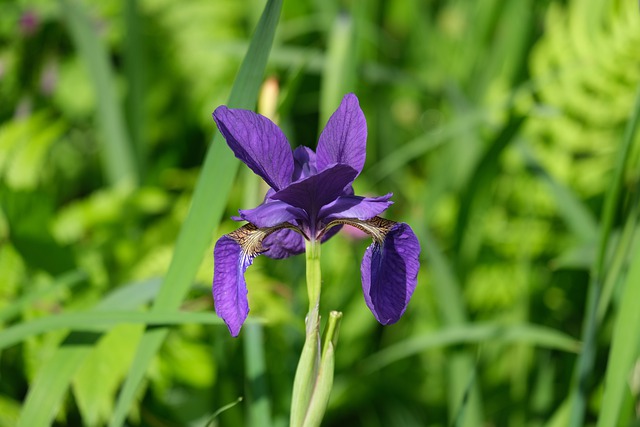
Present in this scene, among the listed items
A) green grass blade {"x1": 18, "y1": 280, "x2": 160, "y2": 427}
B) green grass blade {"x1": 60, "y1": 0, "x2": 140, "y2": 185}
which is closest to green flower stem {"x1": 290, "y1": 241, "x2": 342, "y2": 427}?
green grass blade {"x1": 18, "y1": 280, "x2": 160, "y2": 427}

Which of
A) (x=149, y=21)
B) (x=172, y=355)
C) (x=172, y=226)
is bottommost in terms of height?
(x=172, y=355)

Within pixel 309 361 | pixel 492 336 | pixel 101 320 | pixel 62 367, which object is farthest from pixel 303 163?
pixel 492 336

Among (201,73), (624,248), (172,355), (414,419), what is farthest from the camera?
(201,73)

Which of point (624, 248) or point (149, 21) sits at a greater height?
point (149, 21)

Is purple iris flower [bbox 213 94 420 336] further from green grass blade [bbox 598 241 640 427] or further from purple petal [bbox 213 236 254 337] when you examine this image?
green grass blade [bbox 598 241 640 427]

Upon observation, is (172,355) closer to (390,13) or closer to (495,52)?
(495,52)

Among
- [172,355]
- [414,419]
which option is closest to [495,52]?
[414,419]
